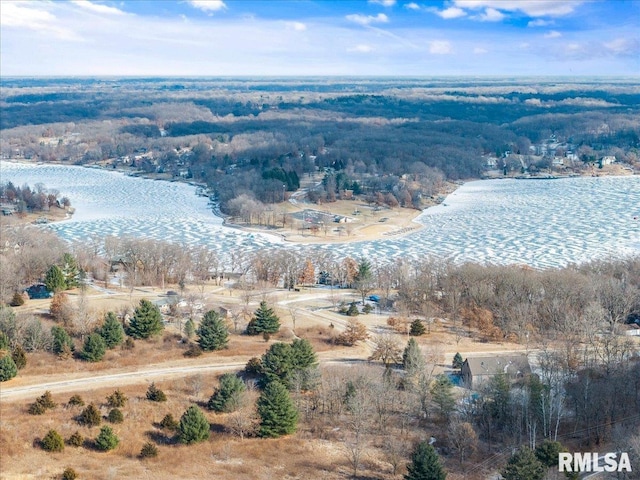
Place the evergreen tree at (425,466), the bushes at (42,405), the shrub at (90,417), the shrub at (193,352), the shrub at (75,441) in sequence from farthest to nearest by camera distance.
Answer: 1. the shrub at (193,352)
2. the bushes at (42,405)
3. the shrub at (90,417)
4. the shrub at (75,441)
5. the evergreen tree at (425,466)

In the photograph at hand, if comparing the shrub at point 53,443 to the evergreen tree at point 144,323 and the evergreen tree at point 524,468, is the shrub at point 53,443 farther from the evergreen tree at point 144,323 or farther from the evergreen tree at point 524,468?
the evergreen tree at point 524,468

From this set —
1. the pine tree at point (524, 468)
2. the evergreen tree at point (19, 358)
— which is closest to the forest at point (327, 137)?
the evergreen tree at point (19, 358)

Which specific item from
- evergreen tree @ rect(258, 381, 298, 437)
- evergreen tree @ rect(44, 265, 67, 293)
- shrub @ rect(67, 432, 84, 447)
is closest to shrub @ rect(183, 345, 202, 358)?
evergreen tree @ rect(258, 381, 298, 437)

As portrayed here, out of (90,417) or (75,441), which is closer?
(75,441)

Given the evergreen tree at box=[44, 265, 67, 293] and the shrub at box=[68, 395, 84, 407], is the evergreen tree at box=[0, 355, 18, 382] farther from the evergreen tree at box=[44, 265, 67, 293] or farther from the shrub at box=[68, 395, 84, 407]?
the evergreen tree at box=[44, 265, 67, 293]

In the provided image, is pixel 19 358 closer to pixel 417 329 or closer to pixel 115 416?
pixel 115 416

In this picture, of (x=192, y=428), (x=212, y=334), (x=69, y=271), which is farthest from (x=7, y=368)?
(x=69, y=271)
